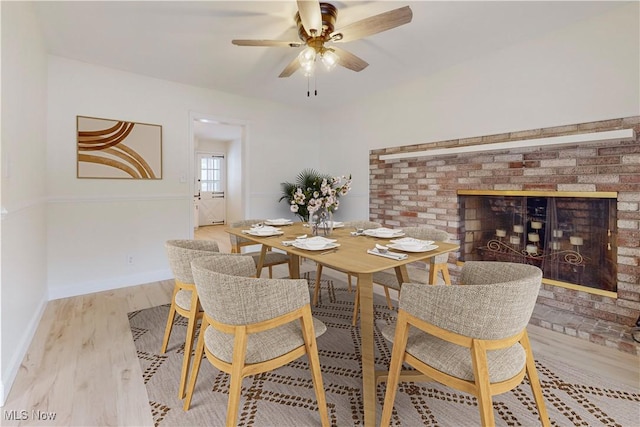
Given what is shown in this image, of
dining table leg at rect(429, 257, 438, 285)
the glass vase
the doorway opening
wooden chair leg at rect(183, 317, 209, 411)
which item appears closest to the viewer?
wooden chair leg at rect(183, 317, 209, 411)

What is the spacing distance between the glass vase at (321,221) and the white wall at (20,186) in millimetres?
1712

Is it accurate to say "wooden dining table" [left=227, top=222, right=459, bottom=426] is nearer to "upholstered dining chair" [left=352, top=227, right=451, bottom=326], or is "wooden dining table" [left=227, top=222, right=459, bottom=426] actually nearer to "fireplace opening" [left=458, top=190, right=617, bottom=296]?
"upholstered dining chair" [left=352, top=227, right=451, bottom=326]

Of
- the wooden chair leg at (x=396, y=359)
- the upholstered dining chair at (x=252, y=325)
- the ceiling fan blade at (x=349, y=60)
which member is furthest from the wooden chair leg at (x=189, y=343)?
the ceiling fan blade at (x=349, y=60)

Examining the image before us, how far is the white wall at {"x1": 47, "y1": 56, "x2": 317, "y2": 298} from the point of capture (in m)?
3.13

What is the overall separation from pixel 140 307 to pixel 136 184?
146cm

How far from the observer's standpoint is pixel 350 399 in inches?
63.8

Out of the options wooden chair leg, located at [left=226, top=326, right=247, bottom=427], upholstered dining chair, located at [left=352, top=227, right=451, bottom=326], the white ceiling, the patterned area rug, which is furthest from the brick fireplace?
wooden chair leg, located at [left=226, top=326, right=247, bottom=427]

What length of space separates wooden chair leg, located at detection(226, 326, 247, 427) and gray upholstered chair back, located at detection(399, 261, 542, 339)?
2.27 ft

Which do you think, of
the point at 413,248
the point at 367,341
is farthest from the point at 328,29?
the point at 367,341

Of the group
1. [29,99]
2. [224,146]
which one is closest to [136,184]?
[29,99]

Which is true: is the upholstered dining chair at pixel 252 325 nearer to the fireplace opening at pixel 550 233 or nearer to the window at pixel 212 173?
the fireplace opening at pixel 550 233

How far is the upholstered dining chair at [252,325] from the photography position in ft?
3.95

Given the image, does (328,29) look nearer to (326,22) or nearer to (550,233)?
(326,22)

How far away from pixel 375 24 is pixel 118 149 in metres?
2.99
